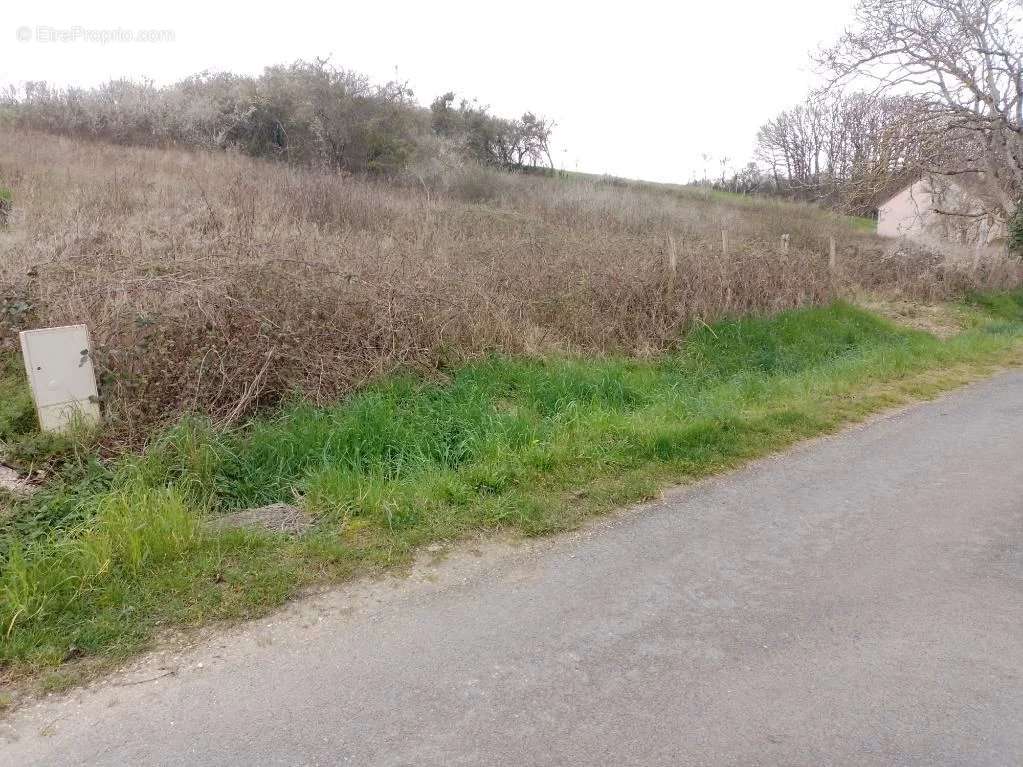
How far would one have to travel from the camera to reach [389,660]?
3510mm

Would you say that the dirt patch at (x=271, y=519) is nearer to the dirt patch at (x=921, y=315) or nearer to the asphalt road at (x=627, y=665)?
the asphalt road at (x=627, y=665)

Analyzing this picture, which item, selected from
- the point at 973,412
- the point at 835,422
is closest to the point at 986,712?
the point at 835,422

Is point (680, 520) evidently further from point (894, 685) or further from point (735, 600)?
point (894, 685)

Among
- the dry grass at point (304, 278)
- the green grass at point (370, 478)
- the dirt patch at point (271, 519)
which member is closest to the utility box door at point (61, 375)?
the dry grass at point (304, 278)

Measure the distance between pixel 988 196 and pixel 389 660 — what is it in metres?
24.5

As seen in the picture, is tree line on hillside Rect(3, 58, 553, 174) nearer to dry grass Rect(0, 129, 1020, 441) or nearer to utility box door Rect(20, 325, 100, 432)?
dry grass Rect(0, 129, 1020, 441)

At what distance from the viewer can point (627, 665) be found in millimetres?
3465

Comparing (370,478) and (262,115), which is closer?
(370,478)

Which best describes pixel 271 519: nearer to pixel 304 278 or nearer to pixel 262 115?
pixel 304 278

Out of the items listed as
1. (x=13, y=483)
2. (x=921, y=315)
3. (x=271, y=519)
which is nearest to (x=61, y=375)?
(x=13, y=483)

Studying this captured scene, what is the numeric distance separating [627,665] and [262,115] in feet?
70.6

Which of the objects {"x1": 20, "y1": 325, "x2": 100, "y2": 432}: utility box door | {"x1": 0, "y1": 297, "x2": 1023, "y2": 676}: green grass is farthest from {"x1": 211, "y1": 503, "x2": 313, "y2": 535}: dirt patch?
{"x1": 20, "y1": 325, "x2": 100, "y2": 432}: utility box door

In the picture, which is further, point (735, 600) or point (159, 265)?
point (159, 265)

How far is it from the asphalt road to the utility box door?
2.84m
